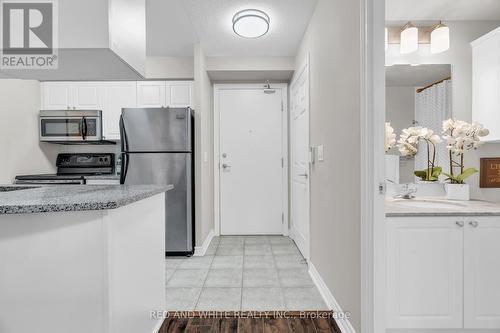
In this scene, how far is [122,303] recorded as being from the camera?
1246 mm

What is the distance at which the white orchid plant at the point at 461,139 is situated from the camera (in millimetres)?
1984

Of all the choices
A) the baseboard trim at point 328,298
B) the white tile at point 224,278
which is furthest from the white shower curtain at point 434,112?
the white tile at point 224,278

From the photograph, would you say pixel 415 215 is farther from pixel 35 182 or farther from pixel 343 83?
pixel 35 182

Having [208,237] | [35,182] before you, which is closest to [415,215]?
[208,237]

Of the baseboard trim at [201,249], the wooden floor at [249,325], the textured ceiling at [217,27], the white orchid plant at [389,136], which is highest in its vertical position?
the textured ceiling at [217,27]

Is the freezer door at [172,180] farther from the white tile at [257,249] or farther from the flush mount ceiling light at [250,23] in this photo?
the flush mount ceiling light at [250,23]

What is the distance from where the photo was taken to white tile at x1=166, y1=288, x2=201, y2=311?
2.10m

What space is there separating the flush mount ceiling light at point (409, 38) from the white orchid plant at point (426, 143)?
0.58 meters

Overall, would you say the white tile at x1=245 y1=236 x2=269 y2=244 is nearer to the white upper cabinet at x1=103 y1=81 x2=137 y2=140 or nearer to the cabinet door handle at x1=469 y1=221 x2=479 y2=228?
the white upper cabinet at x1=103 y1=81 x2=137 y2=140

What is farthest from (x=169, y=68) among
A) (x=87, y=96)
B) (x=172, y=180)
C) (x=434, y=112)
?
(x=434, y=112)

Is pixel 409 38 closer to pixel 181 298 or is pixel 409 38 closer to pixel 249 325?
pixel 249 325

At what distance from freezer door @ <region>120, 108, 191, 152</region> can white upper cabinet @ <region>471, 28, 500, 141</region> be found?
2.54m

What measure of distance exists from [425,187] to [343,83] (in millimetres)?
1078

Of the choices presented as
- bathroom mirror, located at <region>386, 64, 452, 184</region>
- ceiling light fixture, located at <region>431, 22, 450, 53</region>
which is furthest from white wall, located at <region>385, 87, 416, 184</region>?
ceiling light fixture, located at <region>431, 22, 450, 53</region>
